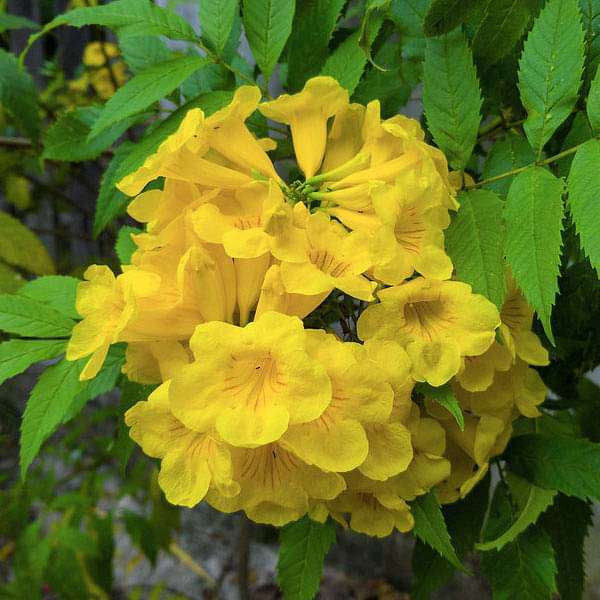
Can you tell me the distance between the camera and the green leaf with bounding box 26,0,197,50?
694 millimetres

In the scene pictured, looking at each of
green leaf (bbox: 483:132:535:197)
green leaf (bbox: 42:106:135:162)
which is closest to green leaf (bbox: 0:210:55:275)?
green leaf (bbox: 42:106:135:162)

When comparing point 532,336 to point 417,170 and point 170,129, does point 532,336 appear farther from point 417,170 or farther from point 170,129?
point 170,129

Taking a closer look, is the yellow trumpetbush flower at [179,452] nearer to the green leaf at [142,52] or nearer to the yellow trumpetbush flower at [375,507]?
the yellow trumpetbush flower at [375,507]

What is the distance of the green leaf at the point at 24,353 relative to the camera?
0.71m

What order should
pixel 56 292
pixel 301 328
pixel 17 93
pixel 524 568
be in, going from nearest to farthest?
1. pixel 301 328
2. pixel 524 568
3. pixel 56 292
4. pixel 17 93

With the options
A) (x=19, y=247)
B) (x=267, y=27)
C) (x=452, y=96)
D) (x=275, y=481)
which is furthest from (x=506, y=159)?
(x=19, y=247)

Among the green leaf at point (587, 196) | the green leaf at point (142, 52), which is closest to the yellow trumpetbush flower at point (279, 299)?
the green leaf at point (587, 196)

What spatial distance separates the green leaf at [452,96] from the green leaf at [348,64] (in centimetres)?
8

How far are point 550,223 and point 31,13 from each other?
A: 2.21 meters

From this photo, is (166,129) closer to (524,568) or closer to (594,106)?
(594,106)

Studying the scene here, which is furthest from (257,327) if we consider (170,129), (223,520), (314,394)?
(223,520)

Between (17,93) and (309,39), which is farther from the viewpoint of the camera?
(17,93)

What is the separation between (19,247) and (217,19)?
74 cm

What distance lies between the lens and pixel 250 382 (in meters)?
0.49
